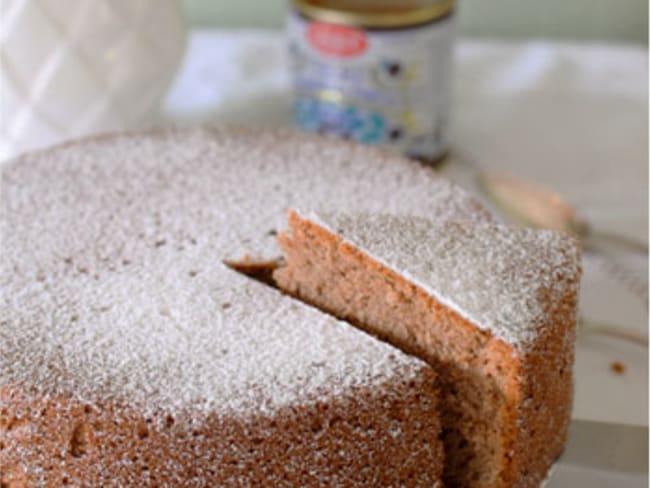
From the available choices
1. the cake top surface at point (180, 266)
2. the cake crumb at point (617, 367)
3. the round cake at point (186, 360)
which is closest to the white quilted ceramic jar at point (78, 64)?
the cake top surface at point (180, 266)

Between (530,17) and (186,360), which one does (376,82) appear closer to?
(530,17)

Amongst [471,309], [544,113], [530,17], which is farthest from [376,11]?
[471,309]

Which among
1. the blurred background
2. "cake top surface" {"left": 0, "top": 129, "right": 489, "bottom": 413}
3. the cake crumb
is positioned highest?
"cake top surface" {"left": 0, "top": 129, "right": 489, "bottom": 413}

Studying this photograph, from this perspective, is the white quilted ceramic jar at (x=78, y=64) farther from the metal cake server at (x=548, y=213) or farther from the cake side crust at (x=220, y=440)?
the cake side crust at (x=220, y=440)

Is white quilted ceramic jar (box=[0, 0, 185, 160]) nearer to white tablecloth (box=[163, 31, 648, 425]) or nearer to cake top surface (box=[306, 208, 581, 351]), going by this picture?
white tablecloth (box=[163, 31, 648, 425])

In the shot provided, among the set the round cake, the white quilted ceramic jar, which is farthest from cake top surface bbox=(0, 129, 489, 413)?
the white quilted ceramic jar

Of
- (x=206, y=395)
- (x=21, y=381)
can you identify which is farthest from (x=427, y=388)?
(x=21, y=381)
